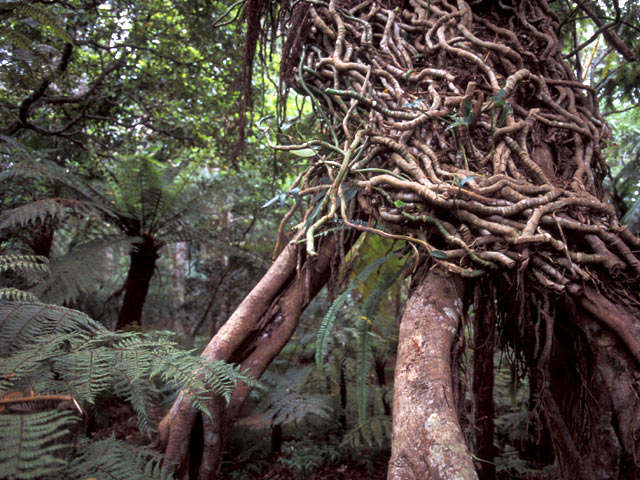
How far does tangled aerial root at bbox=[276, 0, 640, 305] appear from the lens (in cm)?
128

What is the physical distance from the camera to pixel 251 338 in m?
1.83

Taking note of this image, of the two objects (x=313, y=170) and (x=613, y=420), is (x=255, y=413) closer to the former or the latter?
(x=313, y=170)

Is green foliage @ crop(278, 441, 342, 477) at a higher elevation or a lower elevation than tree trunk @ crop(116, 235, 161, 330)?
lower

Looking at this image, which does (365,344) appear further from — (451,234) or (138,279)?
(138,279)

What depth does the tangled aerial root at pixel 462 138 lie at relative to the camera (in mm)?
1278

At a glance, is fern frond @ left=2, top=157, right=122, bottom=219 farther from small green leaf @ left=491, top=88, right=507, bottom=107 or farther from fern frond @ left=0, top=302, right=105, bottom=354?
small green leaf @ left=491, top=88, right=507, bottom=107

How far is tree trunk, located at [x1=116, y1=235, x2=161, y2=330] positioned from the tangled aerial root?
2.29 meters

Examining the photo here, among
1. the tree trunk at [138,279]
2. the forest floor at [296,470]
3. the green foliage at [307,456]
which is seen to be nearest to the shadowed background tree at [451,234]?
the forest floor at [296,470]

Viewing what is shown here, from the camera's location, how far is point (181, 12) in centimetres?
362

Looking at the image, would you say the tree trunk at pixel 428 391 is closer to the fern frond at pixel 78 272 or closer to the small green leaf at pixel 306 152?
the small green leaf at pixel 306 152

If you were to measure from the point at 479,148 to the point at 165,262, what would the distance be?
28.6 ft

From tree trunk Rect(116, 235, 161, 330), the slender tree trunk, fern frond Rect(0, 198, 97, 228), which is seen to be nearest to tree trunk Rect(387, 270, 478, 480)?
the slender tree trunk

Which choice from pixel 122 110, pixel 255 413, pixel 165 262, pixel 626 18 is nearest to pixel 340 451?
pixel 255 413

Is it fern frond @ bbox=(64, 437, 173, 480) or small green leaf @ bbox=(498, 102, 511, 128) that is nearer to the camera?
fern frond @ bbox=(64, 437, 173, 480)
